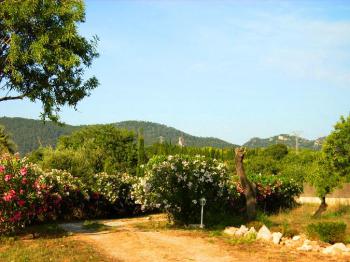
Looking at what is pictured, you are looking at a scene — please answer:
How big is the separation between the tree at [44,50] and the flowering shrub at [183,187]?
424cm

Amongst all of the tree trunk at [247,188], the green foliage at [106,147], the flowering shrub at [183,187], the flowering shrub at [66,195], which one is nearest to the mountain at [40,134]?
the green foliage at [106,147]

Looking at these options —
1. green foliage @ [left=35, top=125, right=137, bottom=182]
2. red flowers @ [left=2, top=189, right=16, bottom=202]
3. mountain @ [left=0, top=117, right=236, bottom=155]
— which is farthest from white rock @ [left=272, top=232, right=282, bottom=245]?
mountain @ [left=0, top=117, right=236, bottom=155]

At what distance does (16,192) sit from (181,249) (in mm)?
4821

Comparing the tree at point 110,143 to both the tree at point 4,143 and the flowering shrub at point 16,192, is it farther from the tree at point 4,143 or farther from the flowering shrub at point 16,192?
the flowering shrub at point 16,192

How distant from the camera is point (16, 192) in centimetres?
1305

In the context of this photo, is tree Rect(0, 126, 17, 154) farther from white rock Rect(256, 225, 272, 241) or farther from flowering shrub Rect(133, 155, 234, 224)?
white rock Rect(256, 225, 272, 241)

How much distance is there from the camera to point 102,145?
5025 centimetres

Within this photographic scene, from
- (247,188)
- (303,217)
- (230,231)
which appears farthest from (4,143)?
(230,231)

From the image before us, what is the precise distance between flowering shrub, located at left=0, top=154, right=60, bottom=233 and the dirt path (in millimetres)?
1652

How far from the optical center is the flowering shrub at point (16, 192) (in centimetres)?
1298

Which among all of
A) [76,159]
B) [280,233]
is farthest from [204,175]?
[76,159]

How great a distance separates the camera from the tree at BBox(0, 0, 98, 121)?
11953 millimetres

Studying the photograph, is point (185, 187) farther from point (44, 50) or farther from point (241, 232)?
point (44, 50)

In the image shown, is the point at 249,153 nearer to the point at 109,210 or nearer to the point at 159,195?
the point at 109,210
